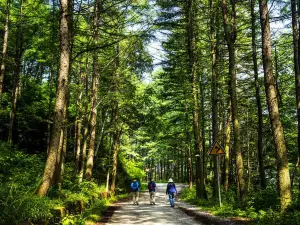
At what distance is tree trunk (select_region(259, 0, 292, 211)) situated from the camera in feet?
31.1

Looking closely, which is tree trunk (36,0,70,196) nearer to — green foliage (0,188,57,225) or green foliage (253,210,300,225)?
green foliage (0,188,57,225)

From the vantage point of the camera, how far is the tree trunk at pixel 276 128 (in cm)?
949

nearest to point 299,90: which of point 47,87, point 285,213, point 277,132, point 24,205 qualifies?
point 277,132

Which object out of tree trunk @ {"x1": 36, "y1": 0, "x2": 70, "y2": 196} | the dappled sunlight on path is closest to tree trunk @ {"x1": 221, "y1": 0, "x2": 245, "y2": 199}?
the dappled sunlight on path

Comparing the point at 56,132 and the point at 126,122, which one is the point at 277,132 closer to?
the point at 56,132

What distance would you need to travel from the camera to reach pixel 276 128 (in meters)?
9.86

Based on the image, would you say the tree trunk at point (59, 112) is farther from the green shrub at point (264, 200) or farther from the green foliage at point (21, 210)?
the green shrub at point (264, 200)

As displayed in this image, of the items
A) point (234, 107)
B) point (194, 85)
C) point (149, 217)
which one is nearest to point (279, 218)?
point (149, 217)

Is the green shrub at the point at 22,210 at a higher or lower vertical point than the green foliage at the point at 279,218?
higher

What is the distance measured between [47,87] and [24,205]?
24.6m

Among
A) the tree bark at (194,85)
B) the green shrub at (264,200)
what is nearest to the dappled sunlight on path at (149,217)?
the green shrub at (264,200)

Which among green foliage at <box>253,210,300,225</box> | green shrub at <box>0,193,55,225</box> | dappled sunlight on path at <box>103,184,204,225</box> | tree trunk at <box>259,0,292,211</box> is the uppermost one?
tree trunk at <box>259,0,292,211</box>

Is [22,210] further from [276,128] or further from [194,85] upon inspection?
[194,85]

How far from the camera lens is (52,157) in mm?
8305
